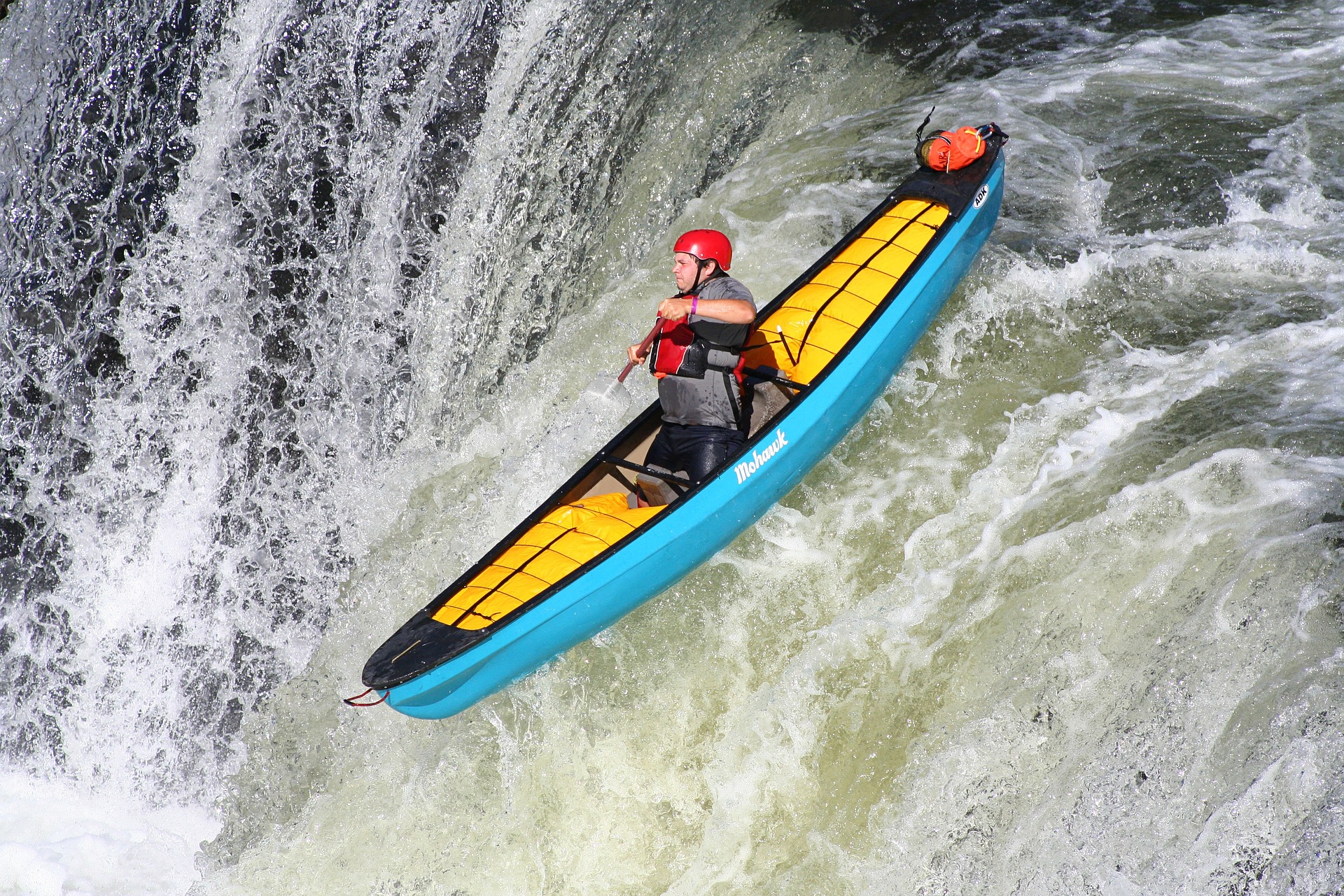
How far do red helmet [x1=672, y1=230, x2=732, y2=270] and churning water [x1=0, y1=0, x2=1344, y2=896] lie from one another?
3.85 feet

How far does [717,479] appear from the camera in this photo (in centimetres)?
411

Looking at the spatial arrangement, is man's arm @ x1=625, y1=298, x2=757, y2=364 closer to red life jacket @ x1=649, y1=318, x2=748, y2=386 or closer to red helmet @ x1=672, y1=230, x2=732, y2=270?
red life jacket @ x1=649, y1=318, x2=748, y2=386

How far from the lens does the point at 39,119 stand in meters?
5.71

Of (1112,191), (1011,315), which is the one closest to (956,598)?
(1011,315)

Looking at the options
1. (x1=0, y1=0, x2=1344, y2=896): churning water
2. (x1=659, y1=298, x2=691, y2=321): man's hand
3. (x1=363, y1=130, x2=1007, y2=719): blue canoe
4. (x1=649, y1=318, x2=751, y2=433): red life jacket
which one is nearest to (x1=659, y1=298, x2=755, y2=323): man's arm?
(x1=659, y1=298, x2=691, y2=321): man's hand

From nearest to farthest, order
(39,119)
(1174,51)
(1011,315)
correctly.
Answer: (1011,315), (39,119), (1174,51)

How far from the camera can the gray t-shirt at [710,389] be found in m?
4.23

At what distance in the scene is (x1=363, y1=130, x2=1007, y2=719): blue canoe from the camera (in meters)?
3.78

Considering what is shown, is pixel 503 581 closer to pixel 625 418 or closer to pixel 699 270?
pixel 625 418

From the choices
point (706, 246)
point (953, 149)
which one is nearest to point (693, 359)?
point (706, 246)

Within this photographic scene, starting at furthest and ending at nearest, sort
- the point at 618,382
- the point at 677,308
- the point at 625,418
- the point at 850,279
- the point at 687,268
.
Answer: the point at 625,418, the point at 850,279, the point at 618,382, the point at 687,268, the point at 677,308

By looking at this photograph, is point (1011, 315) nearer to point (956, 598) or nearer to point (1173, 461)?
point (1173, 461)

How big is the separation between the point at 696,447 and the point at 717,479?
8.9 inches

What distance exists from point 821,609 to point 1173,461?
167 cm
